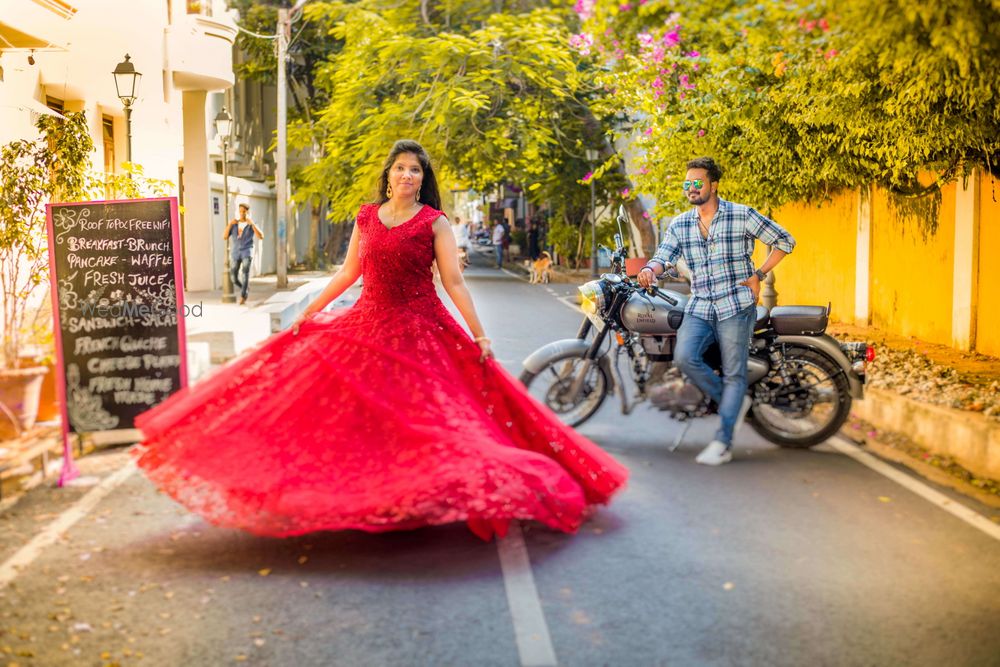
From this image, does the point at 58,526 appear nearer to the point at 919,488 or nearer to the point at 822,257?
the point at 919,488

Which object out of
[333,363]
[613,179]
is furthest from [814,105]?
[613,179]

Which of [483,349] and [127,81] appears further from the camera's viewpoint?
[127,81]

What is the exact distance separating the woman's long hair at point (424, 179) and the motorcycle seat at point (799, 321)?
106 inches

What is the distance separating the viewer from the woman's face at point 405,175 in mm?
6121

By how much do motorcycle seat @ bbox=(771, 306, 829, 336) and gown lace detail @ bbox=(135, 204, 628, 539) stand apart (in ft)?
7.48

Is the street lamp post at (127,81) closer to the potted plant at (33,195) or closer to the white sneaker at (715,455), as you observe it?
the potted plant at (33,195)

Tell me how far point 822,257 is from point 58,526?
45.7 ft

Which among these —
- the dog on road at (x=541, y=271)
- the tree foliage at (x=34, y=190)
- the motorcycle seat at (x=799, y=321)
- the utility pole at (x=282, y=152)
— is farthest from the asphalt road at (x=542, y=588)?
the dog on road at (x=541, y=271)

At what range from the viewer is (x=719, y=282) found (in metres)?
7.15

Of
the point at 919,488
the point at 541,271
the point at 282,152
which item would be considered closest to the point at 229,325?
the point at 919,488

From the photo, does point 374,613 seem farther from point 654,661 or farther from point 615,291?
point 615,291

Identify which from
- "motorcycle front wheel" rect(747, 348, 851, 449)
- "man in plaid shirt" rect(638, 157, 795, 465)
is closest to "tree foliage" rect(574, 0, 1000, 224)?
"man in plaid shirt" rect(638, 157, 795, 465)

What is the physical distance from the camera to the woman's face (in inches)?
241

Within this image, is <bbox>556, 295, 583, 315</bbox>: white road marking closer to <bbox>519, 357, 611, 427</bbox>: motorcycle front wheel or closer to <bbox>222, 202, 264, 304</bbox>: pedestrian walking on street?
<bbox>222, 202, 264, 304</bbox>: pedestrian walking on street
